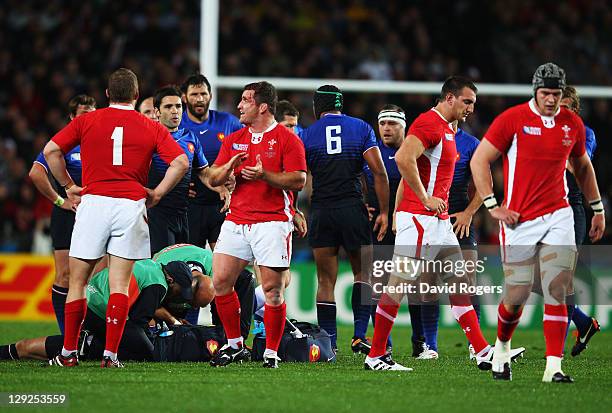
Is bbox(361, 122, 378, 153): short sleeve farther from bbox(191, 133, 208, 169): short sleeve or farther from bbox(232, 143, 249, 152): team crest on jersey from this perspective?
bbox(232, 143, 249, 152): team crest on jersey

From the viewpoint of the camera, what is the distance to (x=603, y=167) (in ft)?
58.3

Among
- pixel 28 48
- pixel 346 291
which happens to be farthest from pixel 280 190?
pixel 28 48

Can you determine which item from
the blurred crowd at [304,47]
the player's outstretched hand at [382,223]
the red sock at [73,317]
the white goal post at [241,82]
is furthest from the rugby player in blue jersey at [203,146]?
the blurred crowd at [304,47]

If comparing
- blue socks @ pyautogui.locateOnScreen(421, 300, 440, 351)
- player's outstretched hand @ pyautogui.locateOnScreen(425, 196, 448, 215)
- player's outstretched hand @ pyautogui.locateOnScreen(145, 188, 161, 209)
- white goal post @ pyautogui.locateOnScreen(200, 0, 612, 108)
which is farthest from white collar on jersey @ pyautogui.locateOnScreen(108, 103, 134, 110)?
white goal post @ pyautogui.locateOnScreen(200, 0, 612, 108)

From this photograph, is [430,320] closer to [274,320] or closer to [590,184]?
[274,320]

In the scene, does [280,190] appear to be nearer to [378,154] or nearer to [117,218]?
[117,218]

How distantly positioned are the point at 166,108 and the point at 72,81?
8250mm

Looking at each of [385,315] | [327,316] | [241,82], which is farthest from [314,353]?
[241,82]

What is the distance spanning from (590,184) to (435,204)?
3.69 ft

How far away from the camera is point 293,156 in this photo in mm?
8430

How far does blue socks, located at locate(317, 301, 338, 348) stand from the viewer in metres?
10.3

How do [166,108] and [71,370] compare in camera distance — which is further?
[166,108]

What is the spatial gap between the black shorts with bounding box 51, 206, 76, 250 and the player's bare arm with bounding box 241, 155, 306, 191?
261 cm

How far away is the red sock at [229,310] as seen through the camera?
8.63 m
